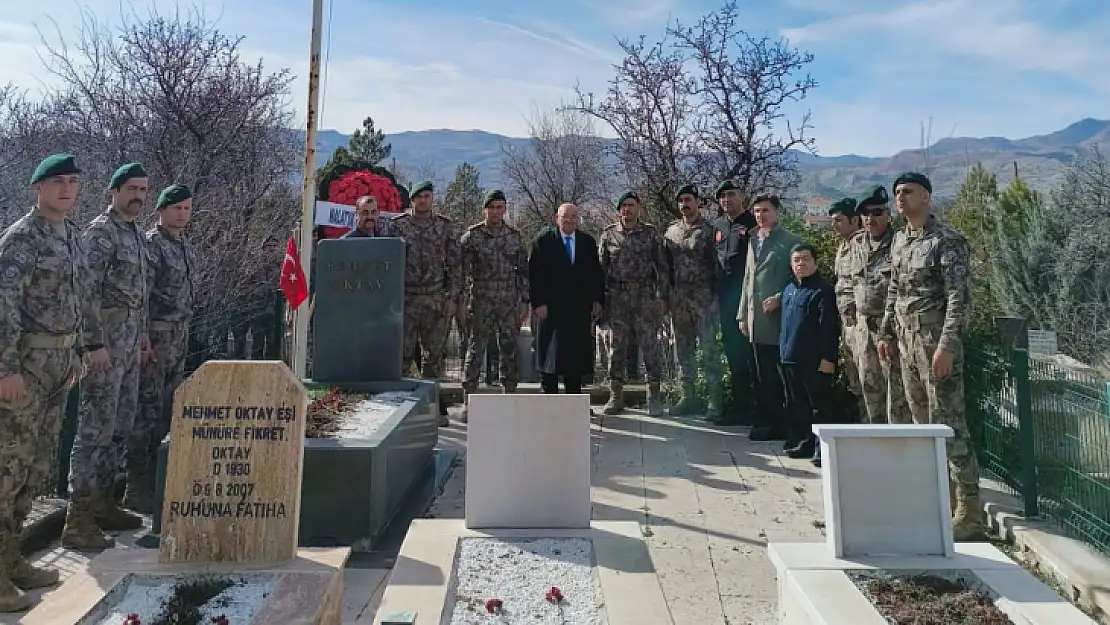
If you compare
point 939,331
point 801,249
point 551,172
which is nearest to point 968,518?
point 939,331

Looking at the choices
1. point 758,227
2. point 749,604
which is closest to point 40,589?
point 749,604

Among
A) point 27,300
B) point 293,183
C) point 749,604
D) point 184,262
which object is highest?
point 293,183

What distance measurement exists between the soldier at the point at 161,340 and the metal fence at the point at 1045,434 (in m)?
5.50

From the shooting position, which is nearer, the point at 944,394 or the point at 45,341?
the point at 45,341

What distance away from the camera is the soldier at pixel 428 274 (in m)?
7.36

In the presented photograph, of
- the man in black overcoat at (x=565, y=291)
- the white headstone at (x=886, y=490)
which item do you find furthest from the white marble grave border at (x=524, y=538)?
the man in black overcoat at (x=565, y=291)

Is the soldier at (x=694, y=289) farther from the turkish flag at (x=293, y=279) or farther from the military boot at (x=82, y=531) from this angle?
the military boot at (x=82, y=531)

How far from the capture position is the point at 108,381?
4.52 metres

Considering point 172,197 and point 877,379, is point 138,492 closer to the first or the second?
point 172,197

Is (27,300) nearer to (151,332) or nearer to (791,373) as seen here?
(151,332)

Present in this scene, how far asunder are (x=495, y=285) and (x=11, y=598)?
4.67 m

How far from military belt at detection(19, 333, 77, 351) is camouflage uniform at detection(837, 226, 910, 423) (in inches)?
192

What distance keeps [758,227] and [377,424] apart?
378 centimetres

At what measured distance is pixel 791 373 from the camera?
6.26m
